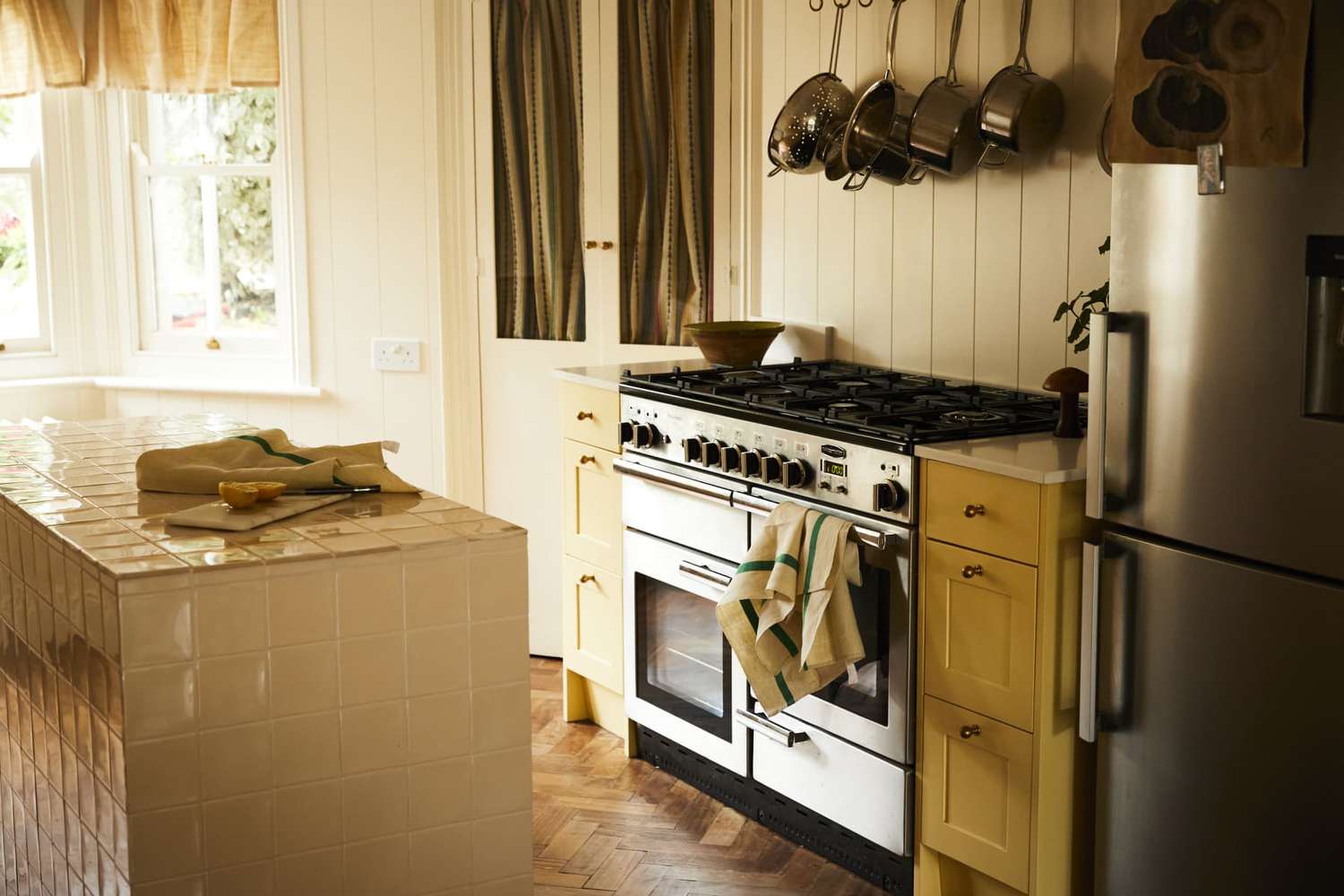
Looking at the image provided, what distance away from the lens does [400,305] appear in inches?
185

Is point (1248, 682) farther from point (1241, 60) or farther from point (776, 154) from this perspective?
point (776, 154)

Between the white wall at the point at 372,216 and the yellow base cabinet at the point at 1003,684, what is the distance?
237 cm

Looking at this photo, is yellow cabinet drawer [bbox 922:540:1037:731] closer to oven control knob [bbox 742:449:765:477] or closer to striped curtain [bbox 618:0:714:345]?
oven control knob [bbox 742:449:765:477]

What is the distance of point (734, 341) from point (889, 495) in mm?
1056

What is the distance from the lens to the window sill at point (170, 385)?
486 centimetres

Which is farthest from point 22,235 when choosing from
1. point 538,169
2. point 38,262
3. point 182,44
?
point 538,169

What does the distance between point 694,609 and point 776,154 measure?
1.20m

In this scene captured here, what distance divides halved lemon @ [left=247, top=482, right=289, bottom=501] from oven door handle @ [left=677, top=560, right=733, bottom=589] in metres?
1.35

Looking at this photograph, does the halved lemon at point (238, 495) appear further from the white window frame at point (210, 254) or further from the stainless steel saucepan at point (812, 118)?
the white window frame at point (210, 254)

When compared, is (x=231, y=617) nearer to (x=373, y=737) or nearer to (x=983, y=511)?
(x=373, y=737)

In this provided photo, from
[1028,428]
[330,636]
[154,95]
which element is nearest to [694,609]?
[1028,428]

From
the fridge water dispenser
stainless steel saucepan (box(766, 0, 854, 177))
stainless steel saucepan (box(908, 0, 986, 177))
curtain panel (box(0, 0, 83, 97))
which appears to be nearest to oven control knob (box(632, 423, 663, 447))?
stainless steel saucepan (box(766, 0, 854, 177))

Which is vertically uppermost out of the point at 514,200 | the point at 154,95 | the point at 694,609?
the point at 154,95

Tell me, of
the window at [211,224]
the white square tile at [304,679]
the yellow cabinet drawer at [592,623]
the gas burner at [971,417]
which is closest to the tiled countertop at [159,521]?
the white square tile at [304,679]
